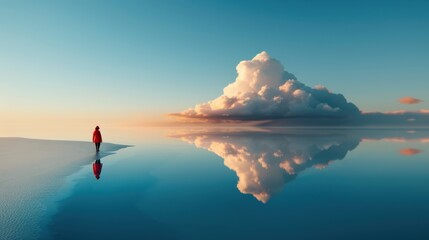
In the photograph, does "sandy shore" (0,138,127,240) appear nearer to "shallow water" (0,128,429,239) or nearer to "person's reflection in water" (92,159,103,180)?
"shallow water" (0,128,429,239)

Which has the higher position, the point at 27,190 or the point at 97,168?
the point at 27,190

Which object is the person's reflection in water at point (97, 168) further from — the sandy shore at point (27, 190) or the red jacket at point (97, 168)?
the sandy shore at point (27, 190)

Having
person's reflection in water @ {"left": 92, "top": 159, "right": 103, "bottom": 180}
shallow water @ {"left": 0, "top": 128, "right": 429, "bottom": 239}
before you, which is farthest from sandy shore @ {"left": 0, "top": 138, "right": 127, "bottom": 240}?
person's reflection in water @ {"left": 92, "top": 159, "right": 103, "bottom": 180}

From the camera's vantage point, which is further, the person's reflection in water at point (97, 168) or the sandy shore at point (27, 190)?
the person's reflection in water at point (97, 168)

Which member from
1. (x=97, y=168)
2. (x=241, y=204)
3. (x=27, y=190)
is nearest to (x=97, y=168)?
(x=97, y=168)

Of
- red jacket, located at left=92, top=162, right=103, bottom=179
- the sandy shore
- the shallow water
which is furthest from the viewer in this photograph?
red jacket, located at left=92, top=162, right=103, bottom=179

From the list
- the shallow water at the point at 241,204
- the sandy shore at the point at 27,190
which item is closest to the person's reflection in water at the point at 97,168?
the shallow water at the point at 241,204

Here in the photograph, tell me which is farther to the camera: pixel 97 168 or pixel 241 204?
pixel 97 168

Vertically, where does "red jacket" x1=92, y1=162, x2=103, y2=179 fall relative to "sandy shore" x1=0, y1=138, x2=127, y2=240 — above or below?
below

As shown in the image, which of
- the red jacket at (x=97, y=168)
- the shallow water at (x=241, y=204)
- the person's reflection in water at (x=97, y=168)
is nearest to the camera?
the shallow water at (x=241, y=204)

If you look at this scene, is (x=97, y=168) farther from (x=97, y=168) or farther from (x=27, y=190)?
(x=27, y=190)

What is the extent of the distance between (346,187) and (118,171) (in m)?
14.7

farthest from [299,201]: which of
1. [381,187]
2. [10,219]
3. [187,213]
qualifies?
[10,219]

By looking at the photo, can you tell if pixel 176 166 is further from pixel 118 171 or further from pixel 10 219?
pixel 10 219
